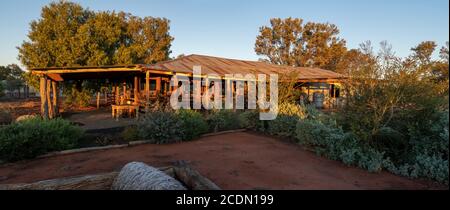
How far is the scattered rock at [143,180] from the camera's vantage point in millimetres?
3240

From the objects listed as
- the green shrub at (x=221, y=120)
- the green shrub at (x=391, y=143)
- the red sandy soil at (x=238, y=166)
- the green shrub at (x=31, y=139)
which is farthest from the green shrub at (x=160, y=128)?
the green shrub at (x=391, y=143)

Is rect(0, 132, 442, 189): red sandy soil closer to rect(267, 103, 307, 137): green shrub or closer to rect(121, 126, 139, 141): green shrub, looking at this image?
rect(121, 126, 139, 141): green shrub

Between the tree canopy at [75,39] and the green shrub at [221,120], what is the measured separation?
12.7 metres

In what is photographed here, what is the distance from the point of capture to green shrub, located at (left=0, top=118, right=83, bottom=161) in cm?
531

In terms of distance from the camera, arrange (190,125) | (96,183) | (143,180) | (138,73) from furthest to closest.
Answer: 1. (138,73)
2. (190,125)
3. (96,183)
4. (143,180)

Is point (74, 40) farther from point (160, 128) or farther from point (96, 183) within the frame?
point (96, 183)

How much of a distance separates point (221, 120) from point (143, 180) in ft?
19.4

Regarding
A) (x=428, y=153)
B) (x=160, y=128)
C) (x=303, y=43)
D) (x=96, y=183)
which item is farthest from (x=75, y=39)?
(x=303, y=43)

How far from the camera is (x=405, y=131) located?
17.8 feet

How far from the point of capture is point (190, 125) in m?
7.71

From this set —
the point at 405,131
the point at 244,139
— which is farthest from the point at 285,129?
the point at 405,131

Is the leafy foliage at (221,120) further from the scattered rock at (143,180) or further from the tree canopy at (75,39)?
the tree canopy at (75,39)
